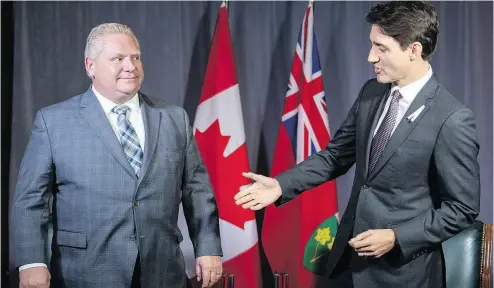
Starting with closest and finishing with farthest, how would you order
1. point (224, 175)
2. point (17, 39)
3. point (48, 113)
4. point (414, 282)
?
1. point (414, 282)
2. point (48, 113)
3. point (224, 175)
4. point (17, 39)

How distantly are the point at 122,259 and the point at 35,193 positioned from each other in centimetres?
36

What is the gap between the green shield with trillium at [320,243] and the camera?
3.62 m

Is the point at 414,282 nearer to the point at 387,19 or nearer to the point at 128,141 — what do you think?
the point at 387,19

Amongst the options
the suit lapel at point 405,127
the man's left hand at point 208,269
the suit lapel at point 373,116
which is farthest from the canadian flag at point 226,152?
the suit lapel at point 405,127

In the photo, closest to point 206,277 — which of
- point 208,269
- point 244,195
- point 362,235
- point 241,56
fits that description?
point 208,269

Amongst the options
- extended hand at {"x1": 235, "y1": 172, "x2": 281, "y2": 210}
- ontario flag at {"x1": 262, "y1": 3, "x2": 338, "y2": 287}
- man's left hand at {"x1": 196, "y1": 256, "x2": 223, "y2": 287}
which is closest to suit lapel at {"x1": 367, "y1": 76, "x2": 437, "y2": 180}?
extended hand at {"x1": 235, "y1": 172, "x2": 281, "y2": 210}

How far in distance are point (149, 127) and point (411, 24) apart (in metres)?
0.94

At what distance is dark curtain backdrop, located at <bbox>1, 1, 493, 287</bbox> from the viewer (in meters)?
3.92

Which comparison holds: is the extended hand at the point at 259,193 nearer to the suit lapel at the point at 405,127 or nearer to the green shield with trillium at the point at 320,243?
the suit lapel at the point at 405,127

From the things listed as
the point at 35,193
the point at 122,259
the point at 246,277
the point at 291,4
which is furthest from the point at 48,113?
the point at 291,4

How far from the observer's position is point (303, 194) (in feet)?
12.1

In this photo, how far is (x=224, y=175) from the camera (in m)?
3.65

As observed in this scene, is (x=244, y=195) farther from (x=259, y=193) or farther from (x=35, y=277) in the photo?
(x=35, y=277)

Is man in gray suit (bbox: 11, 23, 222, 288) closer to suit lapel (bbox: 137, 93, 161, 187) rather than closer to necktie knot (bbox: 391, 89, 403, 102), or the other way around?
suit lapel (bbox: 137, 93, 161, 187)
